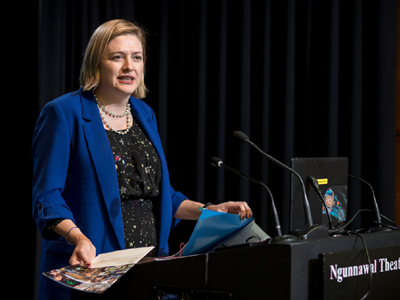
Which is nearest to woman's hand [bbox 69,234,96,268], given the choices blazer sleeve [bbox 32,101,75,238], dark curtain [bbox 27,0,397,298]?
blazer sleeve [bbox 32,101,75,238]

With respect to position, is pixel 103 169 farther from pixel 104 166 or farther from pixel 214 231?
pixel 214 231

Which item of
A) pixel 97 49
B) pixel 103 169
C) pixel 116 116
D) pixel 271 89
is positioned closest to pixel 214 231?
pixel 103 169

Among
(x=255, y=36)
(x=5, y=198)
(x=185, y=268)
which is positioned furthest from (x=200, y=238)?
(x=255, y=36)

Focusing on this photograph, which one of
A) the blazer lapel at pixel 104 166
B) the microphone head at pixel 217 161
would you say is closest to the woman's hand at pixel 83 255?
the blazer lapel at pixel 104 166

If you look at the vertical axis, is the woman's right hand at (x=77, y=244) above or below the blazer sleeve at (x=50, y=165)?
below

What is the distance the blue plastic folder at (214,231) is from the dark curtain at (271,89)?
66.2 inches

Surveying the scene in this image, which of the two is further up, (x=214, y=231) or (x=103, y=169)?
(x=103, y=169)

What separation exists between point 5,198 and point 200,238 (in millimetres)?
1694

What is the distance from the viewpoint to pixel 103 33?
154 centimetres

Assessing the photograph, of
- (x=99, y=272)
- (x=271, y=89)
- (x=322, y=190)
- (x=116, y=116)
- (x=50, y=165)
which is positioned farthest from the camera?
(x=271, y=89)

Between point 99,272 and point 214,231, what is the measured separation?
0.93ft

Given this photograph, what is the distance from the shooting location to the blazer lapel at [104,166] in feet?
4.54

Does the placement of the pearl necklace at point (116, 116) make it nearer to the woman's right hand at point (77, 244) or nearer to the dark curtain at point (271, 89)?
the woman's right hand at point (77, 244)

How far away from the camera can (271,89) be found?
288 centimetres
